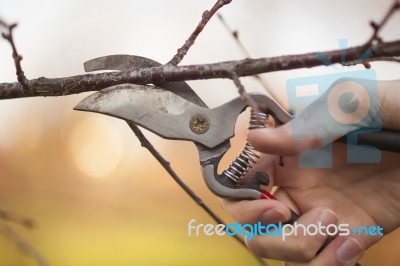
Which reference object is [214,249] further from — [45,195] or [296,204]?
[296,204]

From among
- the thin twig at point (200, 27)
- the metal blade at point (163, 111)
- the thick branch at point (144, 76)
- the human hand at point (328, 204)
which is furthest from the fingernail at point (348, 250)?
the thin twig at point (200, 27)

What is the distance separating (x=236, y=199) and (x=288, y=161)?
426 millimetres

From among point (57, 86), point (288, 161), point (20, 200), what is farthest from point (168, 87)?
point (20, 200)

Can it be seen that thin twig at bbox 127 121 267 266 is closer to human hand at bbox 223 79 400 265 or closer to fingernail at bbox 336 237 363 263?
human hand at bbox 223 79 400 265

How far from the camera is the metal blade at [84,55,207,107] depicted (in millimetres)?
1732

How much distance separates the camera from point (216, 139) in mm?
1796

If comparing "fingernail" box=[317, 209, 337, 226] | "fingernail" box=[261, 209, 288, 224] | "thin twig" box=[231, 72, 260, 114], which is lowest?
"fingernail" box=[317, 209, 337, 226]

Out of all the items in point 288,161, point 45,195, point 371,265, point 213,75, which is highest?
point 213,75

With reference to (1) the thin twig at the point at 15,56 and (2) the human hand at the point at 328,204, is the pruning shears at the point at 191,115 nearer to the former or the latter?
(2) the human hand at the point at 328,204

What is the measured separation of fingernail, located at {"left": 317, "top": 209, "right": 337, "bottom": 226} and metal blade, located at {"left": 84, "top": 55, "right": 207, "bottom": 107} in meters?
0.67

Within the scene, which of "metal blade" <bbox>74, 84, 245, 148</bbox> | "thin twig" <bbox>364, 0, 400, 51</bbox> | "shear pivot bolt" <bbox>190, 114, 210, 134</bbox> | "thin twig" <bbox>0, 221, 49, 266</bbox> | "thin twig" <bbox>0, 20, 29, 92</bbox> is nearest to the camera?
"thin twig" <bbox>364, 0, 400, 51</bbox>

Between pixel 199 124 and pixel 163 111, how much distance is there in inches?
6.0

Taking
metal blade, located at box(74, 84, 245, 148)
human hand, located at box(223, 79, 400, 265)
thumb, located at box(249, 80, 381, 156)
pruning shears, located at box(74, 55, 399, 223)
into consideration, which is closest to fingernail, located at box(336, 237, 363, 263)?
human hand, located at box(223, 79, 400, 265)

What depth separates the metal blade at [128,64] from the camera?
5.68ft
